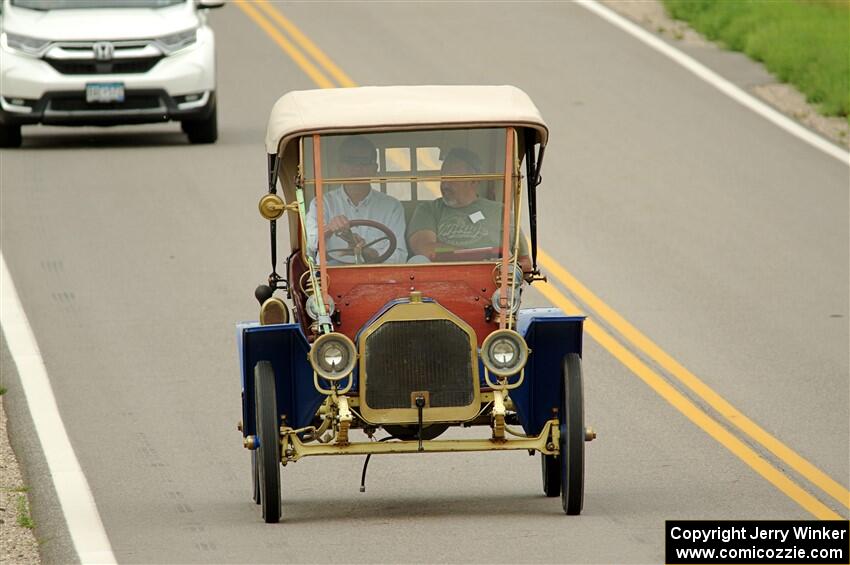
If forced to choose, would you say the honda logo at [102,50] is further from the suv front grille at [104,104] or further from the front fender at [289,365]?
the front fender at [289,365]

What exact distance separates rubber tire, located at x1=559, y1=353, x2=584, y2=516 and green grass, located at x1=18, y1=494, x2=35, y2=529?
110 inches

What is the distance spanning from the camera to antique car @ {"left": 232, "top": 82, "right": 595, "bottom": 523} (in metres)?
10.2

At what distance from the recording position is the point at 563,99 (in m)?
24.5

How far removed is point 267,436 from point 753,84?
1635 cm

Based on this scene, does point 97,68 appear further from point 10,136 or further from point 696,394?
point 696,394

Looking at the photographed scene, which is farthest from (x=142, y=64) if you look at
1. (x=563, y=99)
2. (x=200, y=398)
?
(x=200, y=398)

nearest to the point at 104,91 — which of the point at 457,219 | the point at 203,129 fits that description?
the point at 203,129

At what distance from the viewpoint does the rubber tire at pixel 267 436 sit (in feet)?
33.2

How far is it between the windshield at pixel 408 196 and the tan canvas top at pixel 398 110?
0.42 ft

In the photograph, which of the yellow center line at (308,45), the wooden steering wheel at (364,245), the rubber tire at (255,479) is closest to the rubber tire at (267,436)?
the rubber tire at (255,479)

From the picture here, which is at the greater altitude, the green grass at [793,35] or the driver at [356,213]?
the driver at [356,213]

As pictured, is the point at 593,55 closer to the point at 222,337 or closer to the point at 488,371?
the point at 222,337

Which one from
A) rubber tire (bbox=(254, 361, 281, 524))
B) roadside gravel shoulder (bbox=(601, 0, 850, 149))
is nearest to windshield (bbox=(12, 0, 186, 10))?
roadside gravel shoulder (bbox=(601, 0, 850, 149))

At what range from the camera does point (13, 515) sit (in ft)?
35.2
